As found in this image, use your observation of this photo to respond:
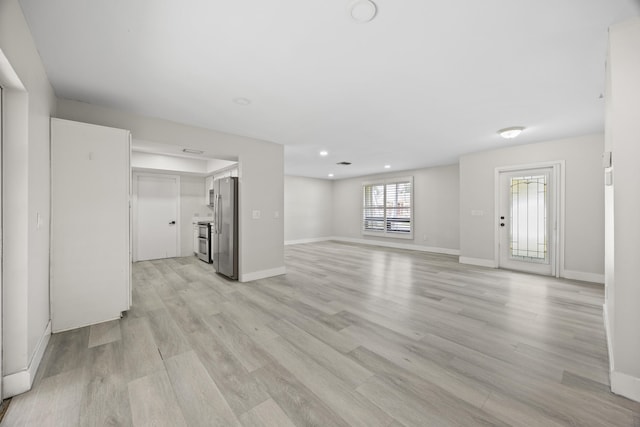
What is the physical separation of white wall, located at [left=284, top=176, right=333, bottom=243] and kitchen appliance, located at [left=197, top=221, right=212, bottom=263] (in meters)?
3.21

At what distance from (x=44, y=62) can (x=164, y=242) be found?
194 inches

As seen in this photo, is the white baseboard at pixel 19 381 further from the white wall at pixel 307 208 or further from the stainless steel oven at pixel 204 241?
the white wall at pixel 307 208

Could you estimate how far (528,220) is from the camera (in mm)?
4945

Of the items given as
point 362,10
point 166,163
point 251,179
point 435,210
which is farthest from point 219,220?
point 435,210

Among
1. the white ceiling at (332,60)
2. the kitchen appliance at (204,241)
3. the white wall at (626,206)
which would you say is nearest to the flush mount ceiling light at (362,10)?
the white ceiling at (332,60)

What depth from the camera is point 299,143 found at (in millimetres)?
4789

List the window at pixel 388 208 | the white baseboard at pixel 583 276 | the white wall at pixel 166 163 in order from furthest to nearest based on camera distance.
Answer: the window at pixel 388 208 → the white wall at pixel 166 163 → the white baseboard at pixel 583 276

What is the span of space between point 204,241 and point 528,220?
721 centimetres

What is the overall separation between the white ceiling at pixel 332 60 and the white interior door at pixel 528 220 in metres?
1.36

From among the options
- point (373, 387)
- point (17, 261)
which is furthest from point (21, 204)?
point (373, 387)

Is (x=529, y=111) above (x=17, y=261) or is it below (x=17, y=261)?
above

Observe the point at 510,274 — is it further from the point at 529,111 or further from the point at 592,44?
the point at 592,44

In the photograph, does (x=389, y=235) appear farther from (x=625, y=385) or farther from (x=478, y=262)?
(x=625, y=385)

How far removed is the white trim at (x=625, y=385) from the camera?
1601 mm
